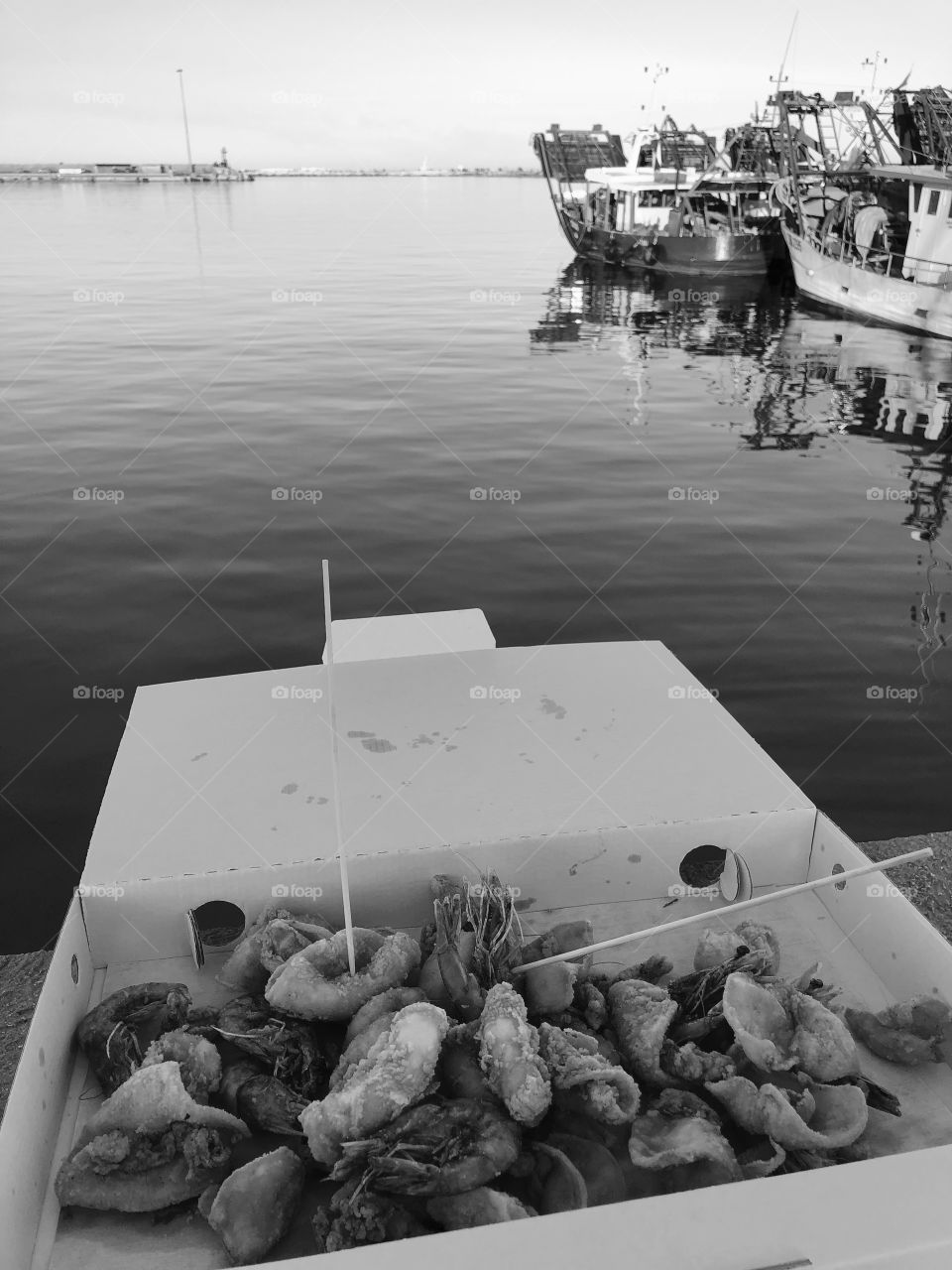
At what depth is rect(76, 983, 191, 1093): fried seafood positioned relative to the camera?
11.6 feet

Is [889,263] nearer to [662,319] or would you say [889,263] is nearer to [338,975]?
[662,319]

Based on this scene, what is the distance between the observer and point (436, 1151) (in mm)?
3049

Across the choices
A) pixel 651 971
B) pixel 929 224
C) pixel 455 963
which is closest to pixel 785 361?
pixel 929 224

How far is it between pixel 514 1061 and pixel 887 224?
124 feet

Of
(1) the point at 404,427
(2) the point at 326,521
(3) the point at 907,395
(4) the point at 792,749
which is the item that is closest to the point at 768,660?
(4) the point at 792,749

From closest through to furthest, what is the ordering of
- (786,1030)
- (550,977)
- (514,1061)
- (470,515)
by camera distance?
(514,1061) < (786,1030) < (550,977) < (470,515)

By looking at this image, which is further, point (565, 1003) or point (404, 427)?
point (404, 427)

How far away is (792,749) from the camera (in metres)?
8.57

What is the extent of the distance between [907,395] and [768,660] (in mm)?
14825

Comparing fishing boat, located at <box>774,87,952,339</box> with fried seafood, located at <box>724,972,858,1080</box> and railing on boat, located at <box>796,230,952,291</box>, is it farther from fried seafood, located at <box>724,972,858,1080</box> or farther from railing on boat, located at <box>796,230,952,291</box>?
fried seafood, located at <box>724,972,858,1080</box>

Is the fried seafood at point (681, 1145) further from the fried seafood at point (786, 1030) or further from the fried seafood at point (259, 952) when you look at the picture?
the fried seafood at point (259, 952)

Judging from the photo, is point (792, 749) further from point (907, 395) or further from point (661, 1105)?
point (907, 395)

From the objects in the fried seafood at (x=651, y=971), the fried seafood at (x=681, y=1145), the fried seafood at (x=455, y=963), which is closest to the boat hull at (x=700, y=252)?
the fried seafood at (x=651, y=971)

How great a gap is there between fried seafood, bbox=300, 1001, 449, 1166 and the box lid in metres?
1.07
